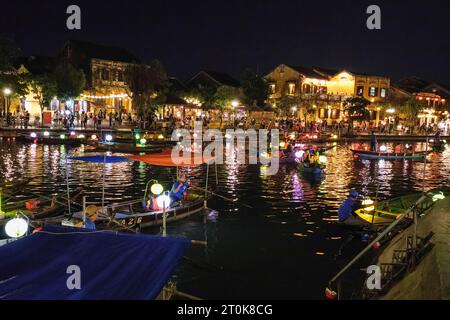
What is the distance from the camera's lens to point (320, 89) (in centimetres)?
7669

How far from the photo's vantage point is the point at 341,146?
175 feet

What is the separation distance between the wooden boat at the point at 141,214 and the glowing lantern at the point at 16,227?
114 inches

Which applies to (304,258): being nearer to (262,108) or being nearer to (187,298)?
(187,298)

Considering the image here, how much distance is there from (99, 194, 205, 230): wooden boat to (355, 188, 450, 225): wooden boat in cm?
632

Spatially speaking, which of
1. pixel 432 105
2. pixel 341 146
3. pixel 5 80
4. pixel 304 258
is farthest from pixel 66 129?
pixel 432 105

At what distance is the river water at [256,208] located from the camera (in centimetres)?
1234

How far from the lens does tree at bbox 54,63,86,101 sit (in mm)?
53438

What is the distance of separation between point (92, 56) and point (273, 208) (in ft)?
161

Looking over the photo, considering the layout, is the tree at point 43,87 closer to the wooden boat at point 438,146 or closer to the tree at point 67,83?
the tree at point 67,83

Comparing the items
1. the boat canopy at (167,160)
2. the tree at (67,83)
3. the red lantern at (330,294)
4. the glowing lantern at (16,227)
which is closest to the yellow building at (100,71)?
the tree at (67,83)

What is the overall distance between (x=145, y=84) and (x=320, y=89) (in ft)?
108
